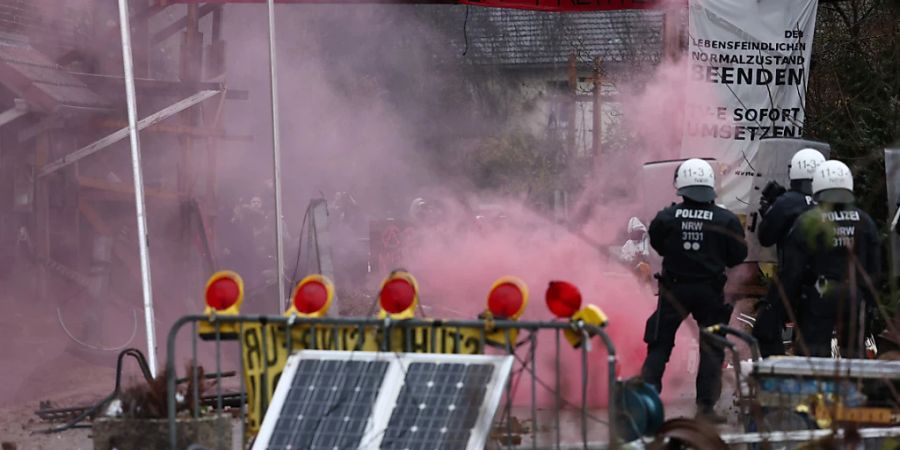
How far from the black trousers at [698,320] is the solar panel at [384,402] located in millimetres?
3653

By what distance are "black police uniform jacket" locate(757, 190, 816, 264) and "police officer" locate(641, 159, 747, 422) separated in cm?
45

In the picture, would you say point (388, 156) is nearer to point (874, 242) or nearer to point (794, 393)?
point (874, 242)

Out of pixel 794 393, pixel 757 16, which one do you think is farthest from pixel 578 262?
pixel 794 393

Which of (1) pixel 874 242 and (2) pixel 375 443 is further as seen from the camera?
(1) pixel 874 242

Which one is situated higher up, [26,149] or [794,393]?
[26,149]

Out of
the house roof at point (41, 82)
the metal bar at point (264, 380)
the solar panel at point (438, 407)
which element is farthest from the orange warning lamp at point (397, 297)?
the house roof at point (41, 82)

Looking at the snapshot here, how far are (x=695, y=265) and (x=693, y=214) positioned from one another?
1.05ft

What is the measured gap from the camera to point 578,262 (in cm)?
1212

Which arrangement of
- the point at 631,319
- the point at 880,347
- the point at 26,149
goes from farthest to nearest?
1. the point at 26,149
2. the point at 631,319
3. the point at 880,347

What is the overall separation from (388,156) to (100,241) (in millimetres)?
6755

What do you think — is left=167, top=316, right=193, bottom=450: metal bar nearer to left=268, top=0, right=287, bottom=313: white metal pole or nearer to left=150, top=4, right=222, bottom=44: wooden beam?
left=268, top=0, right=287, bottom=313: white metal pole

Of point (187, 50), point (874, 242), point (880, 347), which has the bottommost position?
point (880, 347)

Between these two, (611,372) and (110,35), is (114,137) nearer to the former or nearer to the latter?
(110,35)

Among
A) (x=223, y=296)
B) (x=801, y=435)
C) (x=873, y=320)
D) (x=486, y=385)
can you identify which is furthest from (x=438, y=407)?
(x=873, y=320)
